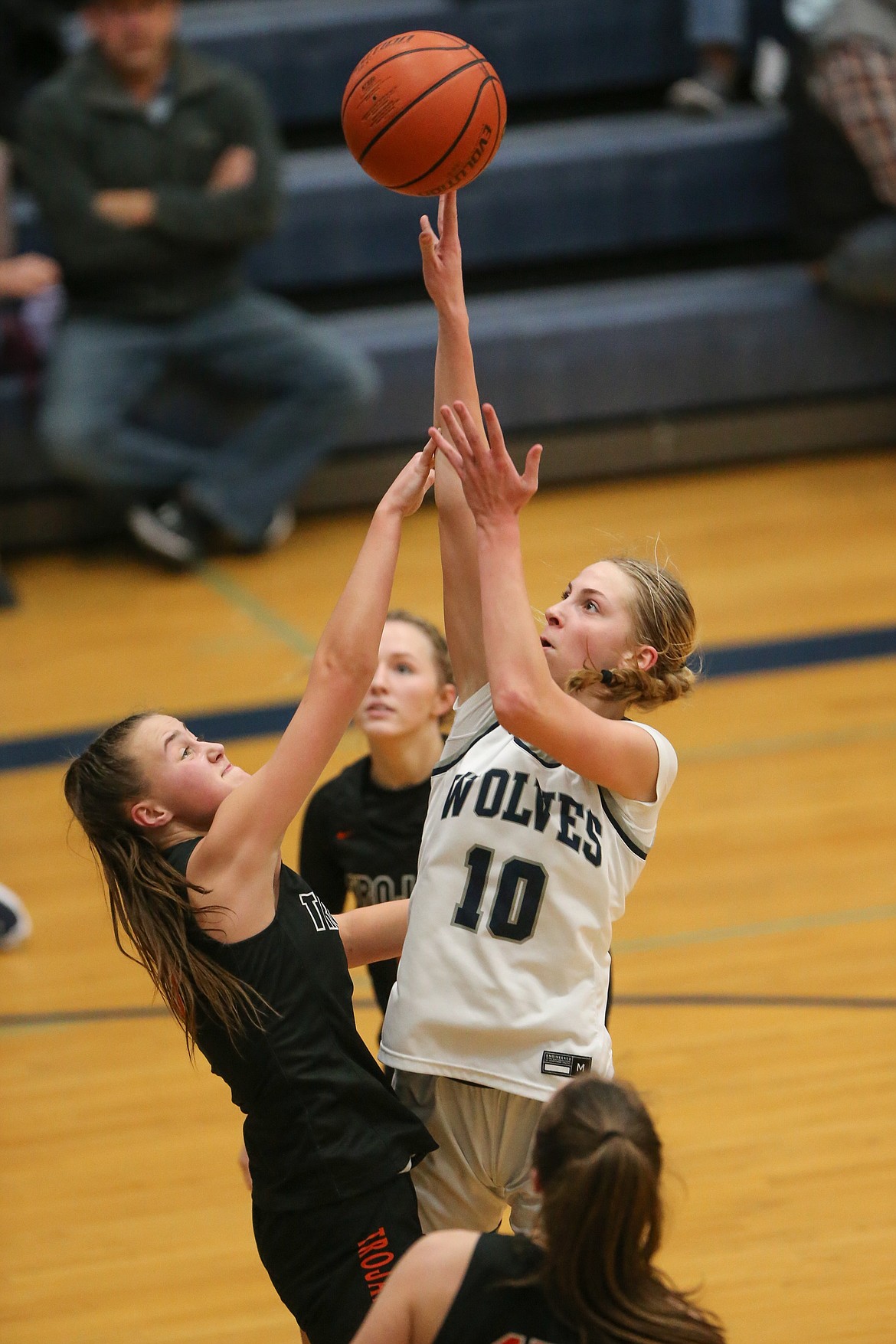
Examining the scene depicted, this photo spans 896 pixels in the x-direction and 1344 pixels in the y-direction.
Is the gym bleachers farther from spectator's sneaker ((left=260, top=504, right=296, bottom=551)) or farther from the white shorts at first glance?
the white shorts

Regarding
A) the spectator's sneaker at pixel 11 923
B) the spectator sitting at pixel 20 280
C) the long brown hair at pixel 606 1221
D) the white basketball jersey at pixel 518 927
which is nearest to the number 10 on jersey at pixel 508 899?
the white basketball jersey at pixel 518 927

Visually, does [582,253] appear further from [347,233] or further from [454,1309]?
[454,1309]

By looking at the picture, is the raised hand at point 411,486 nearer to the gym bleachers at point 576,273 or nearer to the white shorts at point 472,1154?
the white shorts at point 472,1154

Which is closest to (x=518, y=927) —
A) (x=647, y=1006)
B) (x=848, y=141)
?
(x=647, y=1006)

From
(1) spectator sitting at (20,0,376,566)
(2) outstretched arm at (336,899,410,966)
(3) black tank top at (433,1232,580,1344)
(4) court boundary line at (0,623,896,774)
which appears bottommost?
(4) court boundary line at (0,623,896,774)

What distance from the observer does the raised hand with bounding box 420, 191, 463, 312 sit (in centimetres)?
245

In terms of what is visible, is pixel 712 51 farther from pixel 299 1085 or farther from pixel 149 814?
pixel 299 1085

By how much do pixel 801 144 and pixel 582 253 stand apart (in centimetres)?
112

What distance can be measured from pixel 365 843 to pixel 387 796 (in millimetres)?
107

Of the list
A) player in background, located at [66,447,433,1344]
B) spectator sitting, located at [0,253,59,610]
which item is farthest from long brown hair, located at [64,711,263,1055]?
spectator sitting, located at [0,253,59,610]

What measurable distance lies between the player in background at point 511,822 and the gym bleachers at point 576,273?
188 inches

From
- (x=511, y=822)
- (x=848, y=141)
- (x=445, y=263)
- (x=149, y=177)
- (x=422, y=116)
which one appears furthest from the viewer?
(x=848, y=141)

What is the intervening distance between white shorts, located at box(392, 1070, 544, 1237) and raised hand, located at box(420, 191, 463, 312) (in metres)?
1.15

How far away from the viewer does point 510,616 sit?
2.19 m
